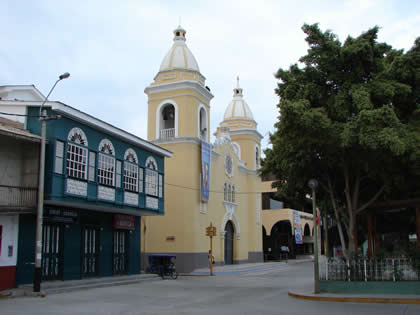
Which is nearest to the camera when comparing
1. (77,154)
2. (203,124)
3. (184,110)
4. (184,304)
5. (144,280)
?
(184,304)

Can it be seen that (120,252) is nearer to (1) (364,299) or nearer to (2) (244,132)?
(1) (364,299)

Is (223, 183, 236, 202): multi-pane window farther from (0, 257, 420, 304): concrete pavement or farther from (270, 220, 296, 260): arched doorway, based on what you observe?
(270, 220, 296, 260): arched doorway

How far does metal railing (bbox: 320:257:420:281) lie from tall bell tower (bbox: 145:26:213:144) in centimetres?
1758

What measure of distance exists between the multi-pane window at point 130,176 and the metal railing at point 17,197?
6207 millimetres

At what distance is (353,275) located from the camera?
16.8 metres

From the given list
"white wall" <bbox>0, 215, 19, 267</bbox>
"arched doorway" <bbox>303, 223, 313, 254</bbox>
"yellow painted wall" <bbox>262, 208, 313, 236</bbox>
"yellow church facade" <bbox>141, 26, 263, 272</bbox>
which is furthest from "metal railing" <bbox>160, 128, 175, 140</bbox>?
"arched doorway" <bbox>303, 223, 313, 254</bbox>

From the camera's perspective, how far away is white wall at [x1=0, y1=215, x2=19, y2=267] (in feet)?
57.4

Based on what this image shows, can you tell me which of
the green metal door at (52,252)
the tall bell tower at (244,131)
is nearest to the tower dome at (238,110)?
the tall bell tower at (244,131)

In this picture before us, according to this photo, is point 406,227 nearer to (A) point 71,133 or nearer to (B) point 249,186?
(A) point 71,133

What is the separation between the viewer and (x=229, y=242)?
39.0 metres

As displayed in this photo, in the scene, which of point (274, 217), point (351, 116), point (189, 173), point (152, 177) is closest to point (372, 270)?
point (351, 116)

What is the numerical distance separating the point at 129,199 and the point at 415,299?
14228mm

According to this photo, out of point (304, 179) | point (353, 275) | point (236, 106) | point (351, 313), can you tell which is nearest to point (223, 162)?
point (236, 106)

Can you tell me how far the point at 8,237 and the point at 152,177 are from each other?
401 inches
